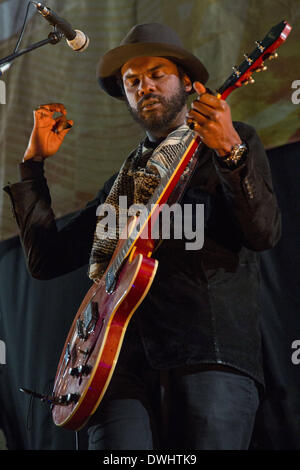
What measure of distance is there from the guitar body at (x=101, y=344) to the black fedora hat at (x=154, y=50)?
84 cm

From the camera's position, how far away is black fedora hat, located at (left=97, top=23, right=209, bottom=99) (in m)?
2.00

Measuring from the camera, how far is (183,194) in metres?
1.60

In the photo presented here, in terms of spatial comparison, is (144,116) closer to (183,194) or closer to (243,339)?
(183,194)

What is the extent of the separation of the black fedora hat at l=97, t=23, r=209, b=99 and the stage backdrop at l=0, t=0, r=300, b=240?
426 mm

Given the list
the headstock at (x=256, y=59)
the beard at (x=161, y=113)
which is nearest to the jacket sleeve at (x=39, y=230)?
the beard at (x=161, y=113)

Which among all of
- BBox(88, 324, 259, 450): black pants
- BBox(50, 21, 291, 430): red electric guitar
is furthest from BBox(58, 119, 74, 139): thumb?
BBox(88, 324, 259, 450): black pants

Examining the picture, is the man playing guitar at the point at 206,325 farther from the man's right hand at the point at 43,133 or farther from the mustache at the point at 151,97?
the man's right hand at the point at 43,133

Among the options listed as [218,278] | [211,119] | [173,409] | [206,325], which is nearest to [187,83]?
[211,119]

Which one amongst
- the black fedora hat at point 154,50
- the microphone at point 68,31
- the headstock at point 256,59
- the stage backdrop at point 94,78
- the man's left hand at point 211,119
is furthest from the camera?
the stage backdrop at point 94,78

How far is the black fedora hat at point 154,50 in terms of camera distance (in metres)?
→ 2.00

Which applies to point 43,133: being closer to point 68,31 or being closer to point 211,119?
point 68,31

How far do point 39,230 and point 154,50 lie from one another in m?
0.76

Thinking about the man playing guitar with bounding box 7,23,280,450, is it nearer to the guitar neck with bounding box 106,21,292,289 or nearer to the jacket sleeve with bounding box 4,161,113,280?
the guitar neck with bounding box 106,21,292,289
